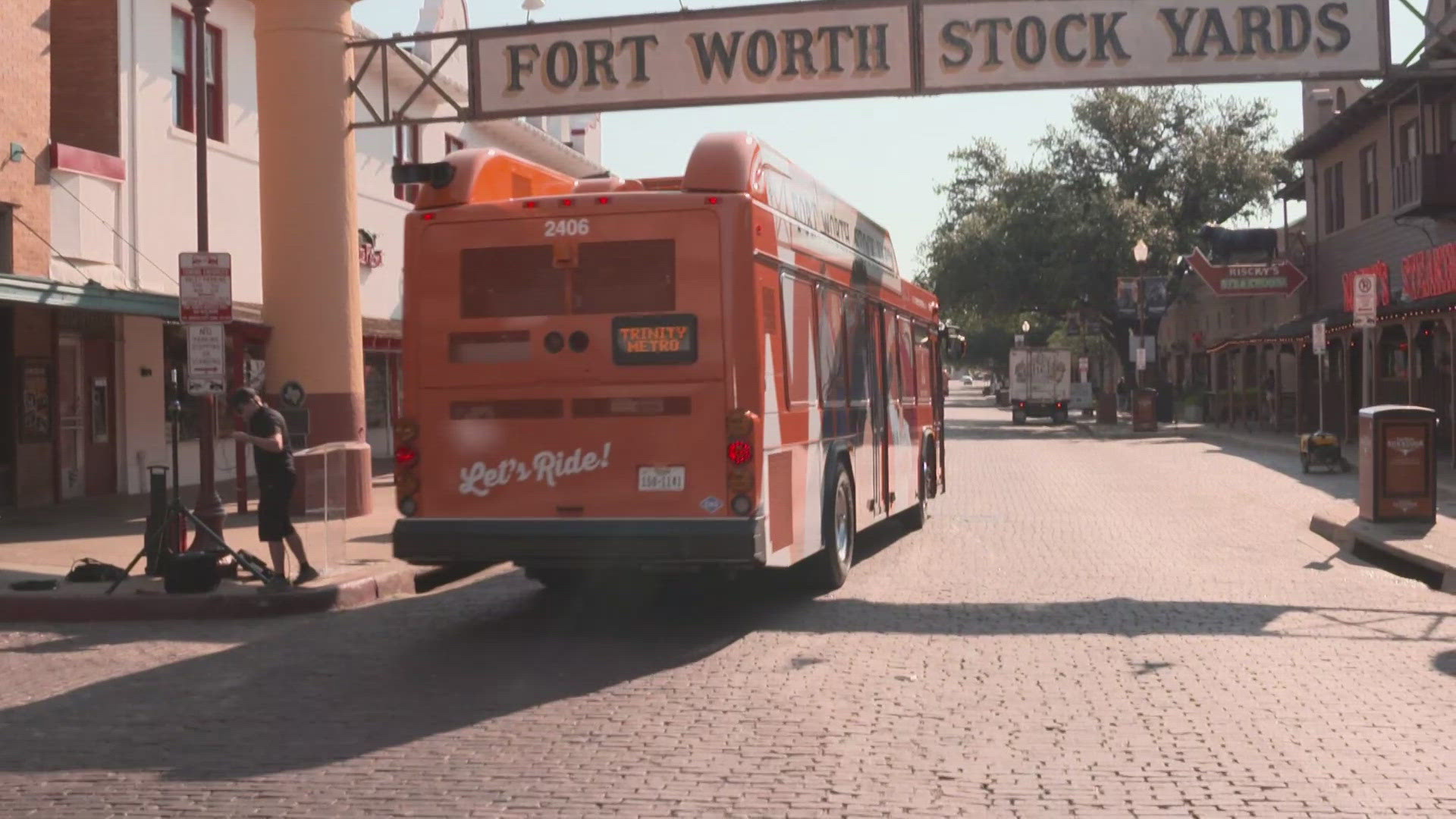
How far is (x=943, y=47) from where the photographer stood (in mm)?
15469

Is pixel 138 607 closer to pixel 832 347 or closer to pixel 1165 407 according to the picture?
pixel 832 347

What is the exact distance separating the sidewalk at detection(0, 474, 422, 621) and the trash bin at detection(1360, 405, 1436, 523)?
9.91 metres

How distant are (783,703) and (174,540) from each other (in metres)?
6.82

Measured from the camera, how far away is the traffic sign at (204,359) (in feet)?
42.2

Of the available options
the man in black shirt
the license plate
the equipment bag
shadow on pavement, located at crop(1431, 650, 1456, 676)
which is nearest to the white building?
the equipment bag

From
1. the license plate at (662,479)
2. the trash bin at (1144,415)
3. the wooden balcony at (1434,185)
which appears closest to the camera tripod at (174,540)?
the license plate at (662,479)

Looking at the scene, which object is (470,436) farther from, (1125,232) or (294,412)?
(1125,232)

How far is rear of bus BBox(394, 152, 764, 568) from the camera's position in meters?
9.88

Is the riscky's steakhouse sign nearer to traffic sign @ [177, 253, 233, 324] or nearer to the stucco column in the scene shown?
the stucco column

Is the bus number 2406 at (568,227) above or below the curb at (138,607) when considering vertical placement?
above

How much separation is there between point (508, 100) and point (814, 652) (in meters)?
9.22

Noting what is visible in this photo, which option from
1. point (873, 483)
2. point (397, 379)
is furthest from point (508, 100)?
point (397, 379)

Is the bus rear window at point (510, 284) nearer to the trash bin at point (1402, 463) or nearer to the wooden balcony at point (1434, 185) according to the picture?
the trash bin at point (1402, 463)

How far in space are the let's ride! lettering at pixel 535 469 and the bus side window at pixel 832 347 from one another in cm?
224
